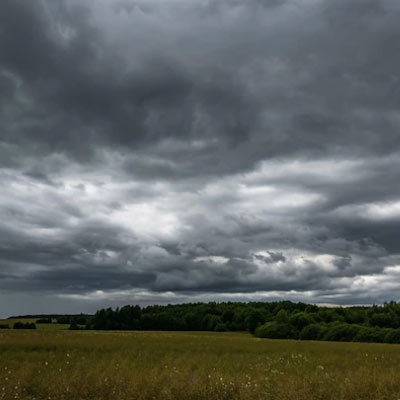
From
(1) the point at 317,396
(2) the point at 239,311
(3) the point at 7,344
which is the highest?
(2) the point at 239,311

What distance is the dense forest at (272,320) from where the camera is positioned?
80.9 meters

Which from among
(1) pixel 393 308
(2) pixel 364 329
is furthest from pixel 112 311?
(1) pixel 393 308

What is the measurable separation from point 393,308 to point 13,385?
340 ft

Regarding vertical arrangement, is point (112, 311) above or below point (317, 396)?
above

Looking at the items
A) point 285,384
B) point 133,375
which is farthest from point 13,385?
point 285,384

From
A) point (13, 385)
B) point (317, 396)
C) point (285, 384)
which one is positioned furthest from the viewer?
point (13, 385)

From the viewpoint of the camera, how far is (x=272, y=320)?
112 m

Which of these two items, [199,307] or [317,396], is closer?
[317,396]

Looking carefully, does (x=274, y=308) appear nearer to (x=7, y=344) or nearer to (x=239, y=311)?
(x=239, y=311)

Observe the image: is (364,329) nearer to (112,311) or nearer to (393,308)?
(393,308)

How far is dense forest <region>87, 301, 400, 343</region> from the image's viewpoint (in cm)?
8094

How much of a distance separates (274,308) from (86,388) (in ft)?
396

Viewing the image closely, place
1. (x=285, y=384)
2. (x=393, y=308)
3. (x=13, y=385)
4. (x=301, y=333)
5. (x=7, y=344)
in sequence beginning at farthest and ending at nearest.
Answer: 1. (x=393, y=308)
2. (x=301, y=333)
3. (x=7, y=344)
4. (x=13, y=385)
5. (x=285, y=384)

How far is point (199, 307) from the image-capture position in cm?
13600
